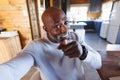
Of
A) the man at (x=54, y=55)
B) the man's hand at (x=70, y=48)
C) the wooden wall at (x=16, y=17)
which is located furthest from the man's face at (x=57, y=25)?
the wooden wall at (x=16, y=17)

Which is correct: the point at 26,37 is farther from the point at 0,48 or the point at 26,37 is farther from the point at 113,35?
the point at 113,35

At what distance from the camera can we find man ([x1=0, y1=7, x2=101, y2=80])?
624 millimetres

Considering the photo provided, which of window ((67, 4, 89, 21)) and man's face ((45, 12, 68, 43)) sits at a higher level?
window ((67, 4, 89, 21))

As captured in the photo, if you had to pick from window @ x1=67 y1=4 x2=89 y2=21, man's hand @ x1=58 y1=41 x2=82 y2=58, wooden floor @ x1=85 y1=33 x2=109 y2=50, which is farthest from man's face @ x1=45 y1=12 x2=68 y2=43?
window @ x1=67 y1=4 x2=89 y2=21

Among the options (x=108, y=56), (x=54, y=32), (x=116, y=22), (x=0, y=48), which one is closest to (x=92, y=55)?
(x=54, y=32)

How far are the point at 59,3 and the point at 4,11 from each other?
440cm

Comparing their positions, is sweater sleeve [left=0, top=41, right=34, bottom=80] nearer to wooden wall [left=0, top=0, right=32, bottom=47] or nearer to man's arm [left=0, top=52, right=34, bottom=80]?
man's arm [left=0, top=52, right=34, bottom=80]

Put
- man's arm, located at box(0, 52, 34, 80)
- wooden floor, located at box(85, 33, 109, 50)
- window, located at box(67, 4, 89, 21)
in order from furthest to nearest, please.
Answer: window, located at box(67, 4, 89, 21), wooden floor, located at box(85, 33, 109, 50), man's arm, located at box(0, 52, 34, 80)

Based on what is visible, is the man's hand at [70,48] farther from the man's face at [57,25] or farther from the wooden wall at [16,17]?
the wooden wall at [16,17]

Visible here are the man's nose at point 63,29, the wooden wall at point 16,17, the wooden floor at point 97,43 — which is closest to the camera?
the man's nose at point 63,29

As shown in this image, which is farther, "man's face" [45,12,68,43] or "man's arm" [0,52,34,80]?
"man's face" [45,12,68,43]

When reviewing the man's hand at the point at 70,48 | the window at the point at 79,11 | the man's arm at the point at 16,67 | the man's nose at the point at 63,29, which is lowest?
the man's arm at the point at 16,67

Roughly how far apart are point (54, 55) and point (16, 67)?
0.27 m

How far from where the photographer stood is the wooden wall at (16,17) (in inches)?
91.4
